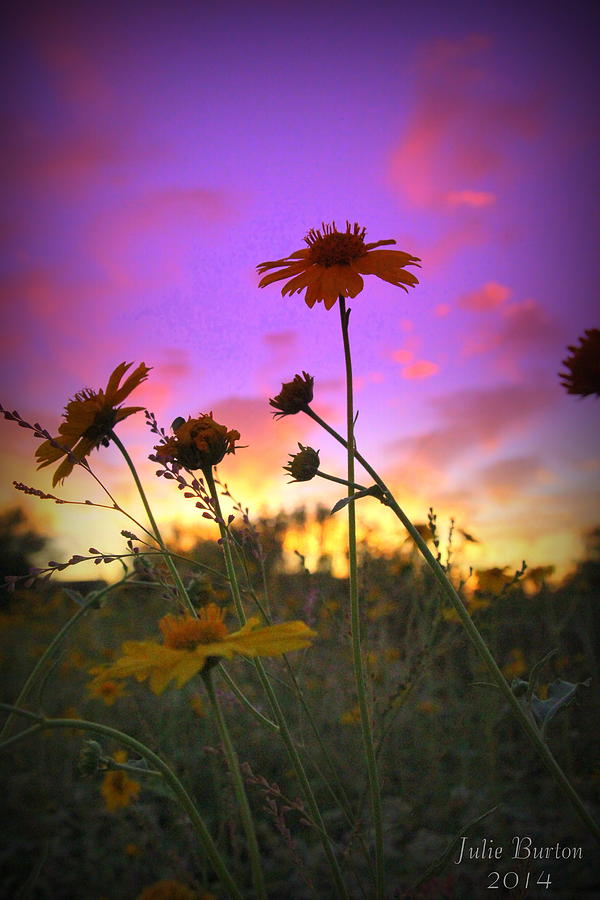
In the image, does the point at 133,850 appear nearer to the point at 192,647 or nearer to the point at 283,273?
the point at 192,647

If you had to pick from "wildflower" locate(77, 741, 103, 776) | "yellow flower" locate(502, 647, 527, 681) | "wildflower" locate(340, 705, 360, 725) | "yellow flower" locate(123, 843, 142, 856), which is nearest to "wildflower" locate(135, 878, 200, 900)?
"wildflower" locate(77, 741, 103, 776)

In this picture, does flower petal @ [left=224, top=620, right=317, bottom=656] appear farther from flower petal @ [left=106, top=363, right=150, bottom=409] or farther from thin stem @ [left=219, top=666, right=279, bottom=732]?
flower petal @ [left=106, top=363, right=150, bottom=409]

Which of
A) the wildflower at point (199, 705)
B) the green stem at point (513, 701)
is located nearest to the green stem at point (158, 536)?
the green stem at point (513, 701)

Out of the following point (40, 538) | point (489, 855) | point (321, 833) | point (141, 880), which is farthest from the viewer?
point (40, 538)

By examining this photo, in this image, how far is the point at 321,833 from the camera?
0.80m

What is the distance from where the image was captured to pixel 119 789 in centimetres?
193

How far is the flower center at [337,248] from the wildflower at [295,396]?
237 millimetres

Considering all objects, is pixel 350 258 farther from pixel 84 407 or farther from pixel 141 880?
pixel 141 880

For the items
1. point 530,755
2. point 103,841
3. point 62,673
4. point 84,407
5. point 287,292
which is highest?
point 287,292

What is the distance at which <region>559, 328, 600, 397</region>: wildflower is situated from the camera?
2.48 feet

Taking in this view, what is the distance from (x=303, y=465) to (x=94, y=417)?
1.25ft

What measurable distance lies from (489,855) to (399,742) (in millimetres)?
1023

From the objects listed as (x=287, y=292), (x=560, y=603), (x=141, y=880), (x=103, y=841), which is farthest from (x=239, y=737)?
(x=560, y=603)

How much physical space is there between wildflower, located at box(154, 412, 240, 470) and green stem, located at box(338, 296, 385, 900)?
210 millimetres
